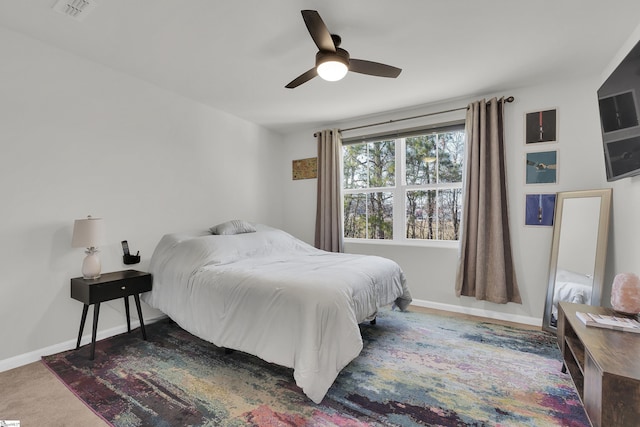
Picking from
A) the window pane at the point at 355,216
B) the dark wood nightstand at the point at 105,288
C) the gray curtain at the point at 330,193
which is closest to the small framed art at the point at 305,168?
the gray curtain at the point at 330,193

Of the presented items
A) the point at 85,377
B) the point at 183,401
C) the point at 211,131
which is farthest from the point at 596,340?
the point at 211,131

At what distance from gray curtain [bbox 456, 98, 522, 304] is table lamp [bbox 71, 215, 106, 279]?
11.7 feet

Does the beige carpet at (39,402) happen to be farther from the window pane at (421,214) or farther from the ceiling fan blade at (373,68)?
the window pane at (421,214)

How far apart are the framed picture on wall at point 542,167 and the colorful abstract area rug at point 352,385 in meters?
1.54

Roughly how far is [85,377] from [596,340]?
10.4 ft

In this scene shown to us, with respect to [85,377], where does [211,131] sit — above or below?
above

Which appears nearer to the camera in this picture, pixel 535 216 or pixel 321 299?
pixel 321 299

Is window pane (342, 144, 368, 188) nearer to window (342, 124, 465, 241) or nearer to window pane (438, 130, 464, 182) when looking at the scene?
window (342, 124, 465, 241)

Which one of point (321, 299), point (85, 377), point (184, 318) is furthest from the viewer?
point (184, 318)

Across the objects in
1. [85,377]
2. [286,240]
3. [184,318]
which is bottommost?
[85,377]

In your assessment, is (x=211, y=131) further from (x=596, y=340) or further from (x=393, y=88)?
(x=596, y=340)

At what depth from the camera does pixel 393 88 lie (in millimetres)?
3217

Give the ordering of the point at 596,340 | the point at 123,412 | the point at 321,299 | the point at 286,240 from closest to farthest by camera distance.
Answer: the point at 596,340
the point at 123,412
the point at 321,299
the point at 286,240

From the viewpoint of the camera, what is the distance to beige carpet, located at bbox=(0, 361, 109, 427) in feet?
5.48
